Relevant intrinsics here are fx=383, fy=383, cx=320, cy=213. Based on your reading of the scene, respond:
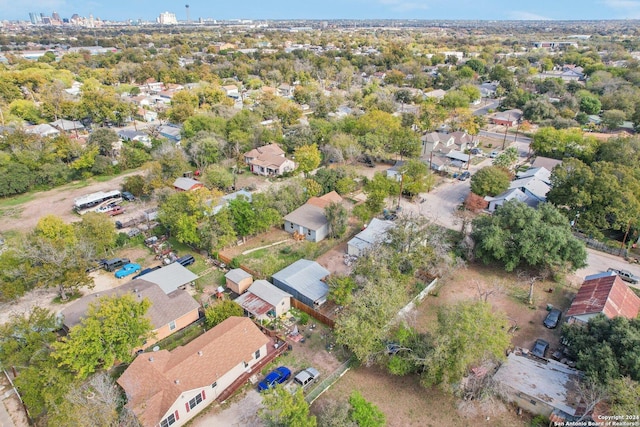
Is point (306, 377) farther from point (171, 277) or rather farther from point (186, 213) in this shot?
point (186, 213)

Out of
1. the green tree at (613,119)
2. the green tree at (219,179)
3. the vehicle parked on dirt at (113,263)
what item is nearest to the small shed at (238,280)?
the vehicle parked on dirt at (113,263)

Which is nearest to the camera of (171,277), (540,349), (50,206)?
(540,349)

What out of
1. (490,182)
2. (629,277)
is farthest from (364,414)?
(490,182)

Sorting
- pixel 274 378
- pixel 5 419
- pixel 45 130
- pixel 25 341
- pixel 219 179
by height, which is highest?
pixel 25 341

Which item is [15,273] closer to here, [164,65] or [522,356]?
[522,356]

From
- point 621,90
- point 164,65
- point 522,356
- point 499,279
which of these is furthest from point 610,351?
point 164,65

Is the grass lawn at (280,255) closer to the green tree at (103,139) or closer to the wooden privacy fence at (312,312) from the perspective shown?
the wooden privacy fence at (312,312)
